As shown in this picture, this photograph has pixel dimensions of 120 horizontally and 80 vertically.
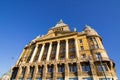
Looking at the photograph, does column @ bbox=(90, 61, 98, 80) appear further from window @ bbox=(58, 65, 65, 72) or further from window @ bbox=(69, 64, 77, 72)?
window @ bbox=(58, 65, 65, 72)

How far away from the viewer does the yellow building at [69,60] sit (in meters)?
37.5

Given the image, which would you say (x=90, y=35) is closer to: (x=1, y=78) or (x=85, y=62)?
(x=85, y=62)

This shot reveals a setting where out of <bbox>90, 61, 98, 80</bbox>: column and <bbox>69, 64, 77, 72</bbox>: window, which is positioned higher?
<bbox>69, 64, 77, 72</bbox>: window

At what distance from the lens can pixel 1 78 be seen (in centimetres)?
5975

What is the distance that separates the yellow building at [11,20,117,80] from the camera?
123 ft

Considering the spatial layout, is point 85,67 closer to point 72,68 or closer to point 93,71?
point 93,71

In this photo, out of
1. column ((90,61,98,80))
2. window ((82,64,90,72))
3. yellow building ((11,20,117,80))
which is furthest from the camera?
window ((82,64,90,72))

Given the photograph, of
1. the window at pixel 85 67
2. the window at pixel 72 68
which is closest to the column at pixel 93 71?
the window at pixel 85 67

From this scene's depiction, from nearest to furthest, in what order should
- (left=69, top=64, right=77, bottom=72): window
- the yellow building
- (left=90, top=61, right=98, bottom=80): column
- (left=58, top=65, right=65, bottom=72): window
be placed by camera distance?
(left=90, top=61, right=98, bottom=80): column < the yellow building < (left=69, top=64, right=77, bottom=72): window < (left=58, top=65, right=65, bottom=72): window

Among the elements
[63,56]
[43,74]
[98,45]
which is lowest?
[43,74]

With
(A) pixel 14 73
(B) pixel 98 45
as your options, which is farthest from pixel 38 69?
(B) pixel 98 45

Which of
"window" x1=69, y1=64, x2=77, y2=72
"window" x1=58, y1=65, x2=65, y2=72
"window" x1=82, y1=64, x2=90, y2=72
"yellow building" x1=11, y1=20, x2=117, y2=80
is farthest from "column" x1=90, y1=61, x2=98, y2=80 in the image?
"window" x1=58, y1=65, x2=65, y2=72

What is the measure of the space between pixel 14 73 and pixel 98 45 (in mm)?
32517

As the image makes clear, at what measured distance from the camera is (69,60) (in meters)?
41.5
